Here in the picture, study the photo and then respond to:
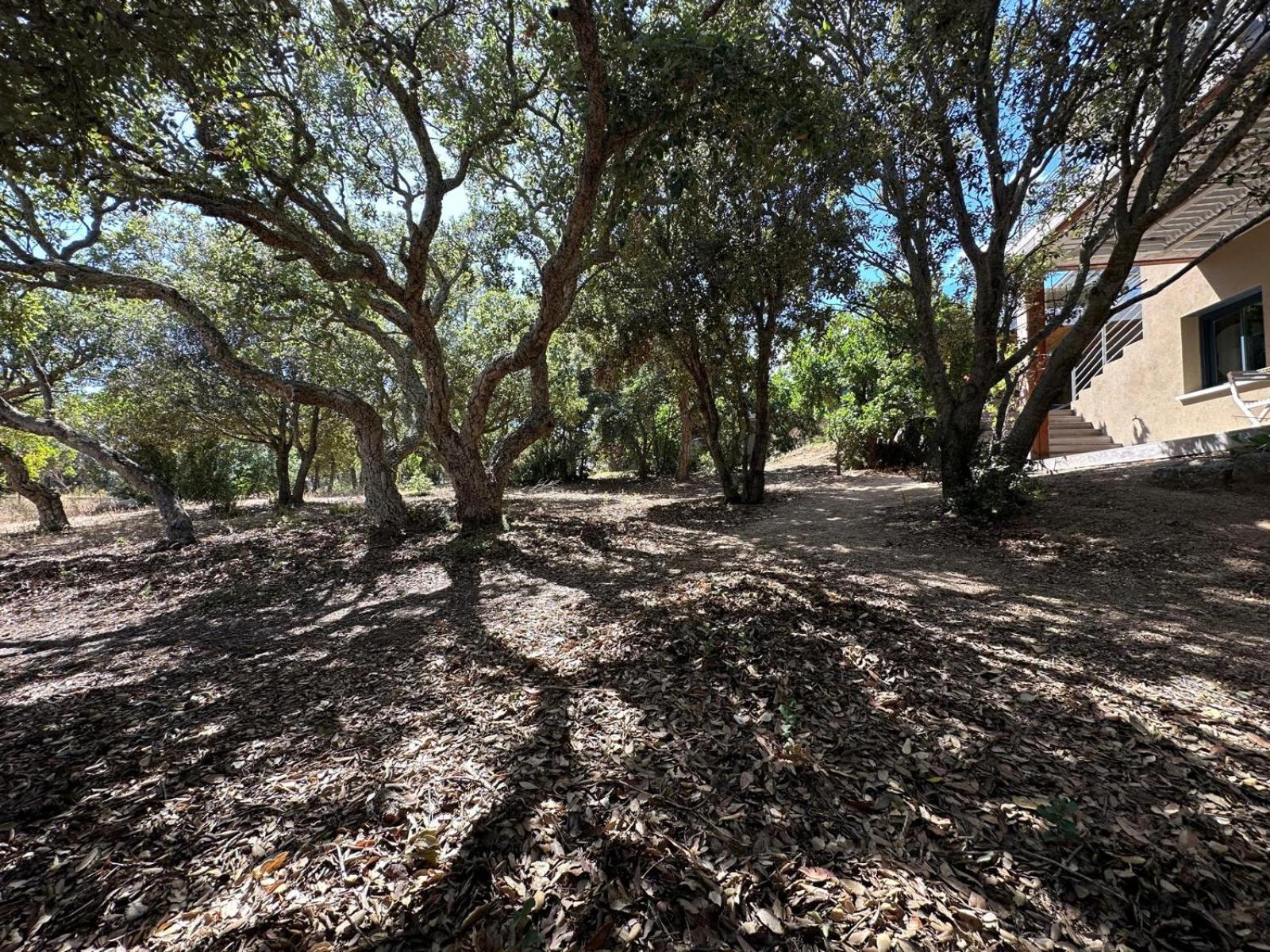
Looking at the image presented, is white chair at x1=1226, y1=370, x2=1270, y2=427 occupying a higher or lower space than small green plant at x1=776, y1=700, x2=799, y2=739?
higher

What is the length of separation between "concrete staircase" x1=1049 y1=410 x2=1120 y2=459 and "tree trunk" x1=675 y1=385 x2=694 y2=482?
8.34m

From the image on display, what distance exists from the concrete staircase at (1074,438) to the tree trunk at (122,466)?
55.8 ft

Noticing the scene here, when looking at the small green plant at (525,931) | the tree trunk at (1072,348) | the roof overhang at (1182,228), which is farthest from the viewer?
the roof overhang at (1182,228)

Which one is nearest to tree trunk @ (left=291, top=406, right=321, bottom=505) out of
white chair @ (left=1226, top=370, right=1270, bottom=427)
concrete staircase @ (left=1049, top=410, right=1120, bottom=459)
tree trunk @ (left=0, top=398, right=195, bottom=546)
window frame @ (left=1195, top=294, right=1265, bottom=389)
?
A: tree trunk @ (left=0, top=398, right=195, bottom=546)

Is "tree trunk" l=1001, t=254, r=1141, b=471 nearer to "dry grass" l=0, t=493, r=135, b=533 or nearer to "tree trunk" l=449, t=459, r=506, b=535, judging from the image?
"tree trunk" l=449, t=459, r=506, b=535

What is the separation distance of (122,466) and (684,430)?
12.1 metres

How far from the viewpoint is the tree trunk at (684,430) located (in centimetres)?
1369

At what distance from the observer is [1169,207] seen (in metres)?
4.79

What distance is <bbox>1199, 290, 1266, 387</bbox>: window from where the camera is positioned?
8.16 meters

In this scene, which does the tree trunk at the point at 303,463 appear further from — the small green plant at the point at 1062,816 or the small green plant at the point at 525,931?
the small green plant at the point at 1062,816

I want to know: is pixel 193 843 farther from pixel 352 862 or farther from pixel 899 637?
pixel 899 637

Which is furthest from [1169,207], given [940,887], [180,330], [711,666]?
[180,330]

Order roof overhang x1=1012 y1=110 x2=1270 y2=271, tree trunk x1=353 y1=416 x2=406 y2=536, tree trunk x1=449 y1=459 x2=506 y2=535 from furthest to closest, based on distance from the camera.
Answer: tree trunk x1=353 y1=416 x2=406 y2=536, tree trunk x1=449 y1=459 x2=506 y2=535, roof overhang x1=1012 y1=110 x2=1270 y2=271

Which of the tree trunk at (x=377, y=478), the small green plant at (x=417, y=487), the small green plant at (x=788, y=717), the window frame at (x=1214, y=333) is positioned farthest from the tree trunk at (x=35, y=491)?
the window frame at (x=1214, y=333)
